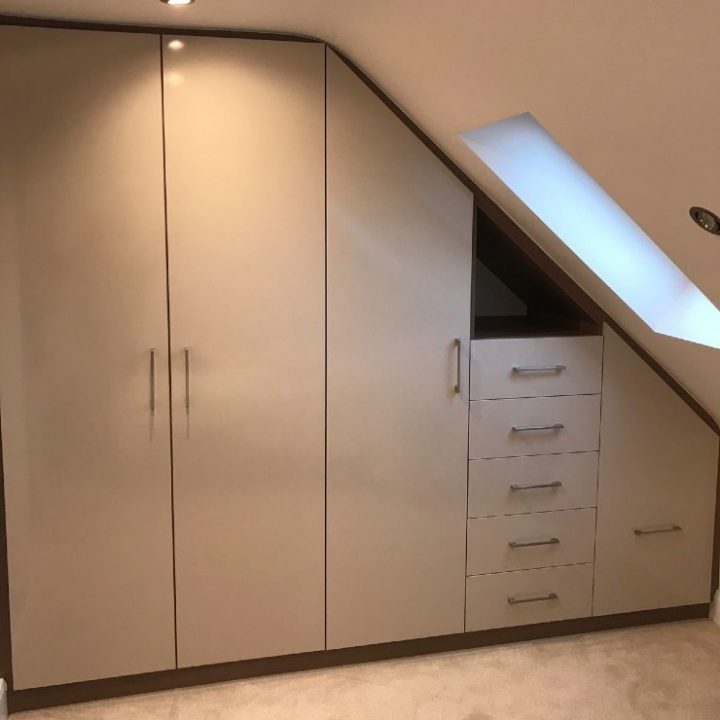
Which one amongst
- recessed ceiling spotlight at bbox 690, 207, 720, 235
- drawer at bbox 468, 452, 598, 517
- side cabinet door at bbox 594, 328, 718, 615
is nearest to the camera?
recessed ceiling spotlight at bbox 690, 207, 720, 235

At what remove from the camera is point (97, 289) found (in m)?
2.58

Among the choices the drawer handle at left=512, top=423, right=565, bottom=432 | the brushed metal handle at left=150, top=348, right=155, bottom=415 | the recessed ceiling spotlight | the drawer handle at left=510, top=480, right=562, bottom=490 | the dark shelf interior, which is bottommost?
the drawer handle at left=510, top=480, right=562, bottom=490

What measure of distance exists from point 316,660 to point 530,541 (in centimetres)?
88

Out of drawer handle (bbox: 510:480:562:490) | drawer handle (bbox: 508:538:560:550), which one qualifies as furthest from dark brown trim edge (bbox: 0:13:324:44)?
drawer handle (bbox: 508:538:560:550)

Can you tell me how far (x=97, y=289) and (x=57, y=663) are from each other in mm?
1218

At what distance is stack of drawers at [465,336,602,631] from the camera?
2.98m

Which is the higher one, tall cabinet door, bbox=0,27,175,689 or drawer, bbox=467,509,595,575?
tall cabinet door, bbox=0,27,175,689

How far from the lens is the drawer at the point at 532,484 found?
3.01m

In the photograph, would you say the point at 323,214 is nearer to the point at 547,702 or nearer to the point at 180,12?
the point at 180,12

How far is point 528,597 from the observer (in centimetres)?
311

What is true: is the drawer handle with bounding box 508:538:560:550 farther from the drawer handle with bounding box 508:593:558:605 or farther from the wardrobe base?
the wardrobe base

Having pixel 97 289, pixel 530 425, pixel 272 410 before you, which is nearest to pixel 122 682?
pixel 272 410

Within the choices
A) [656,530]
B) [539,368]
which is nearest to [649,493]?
[656,530]

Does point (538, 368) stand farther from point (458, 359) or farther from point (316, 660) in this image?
point (316, 660)
